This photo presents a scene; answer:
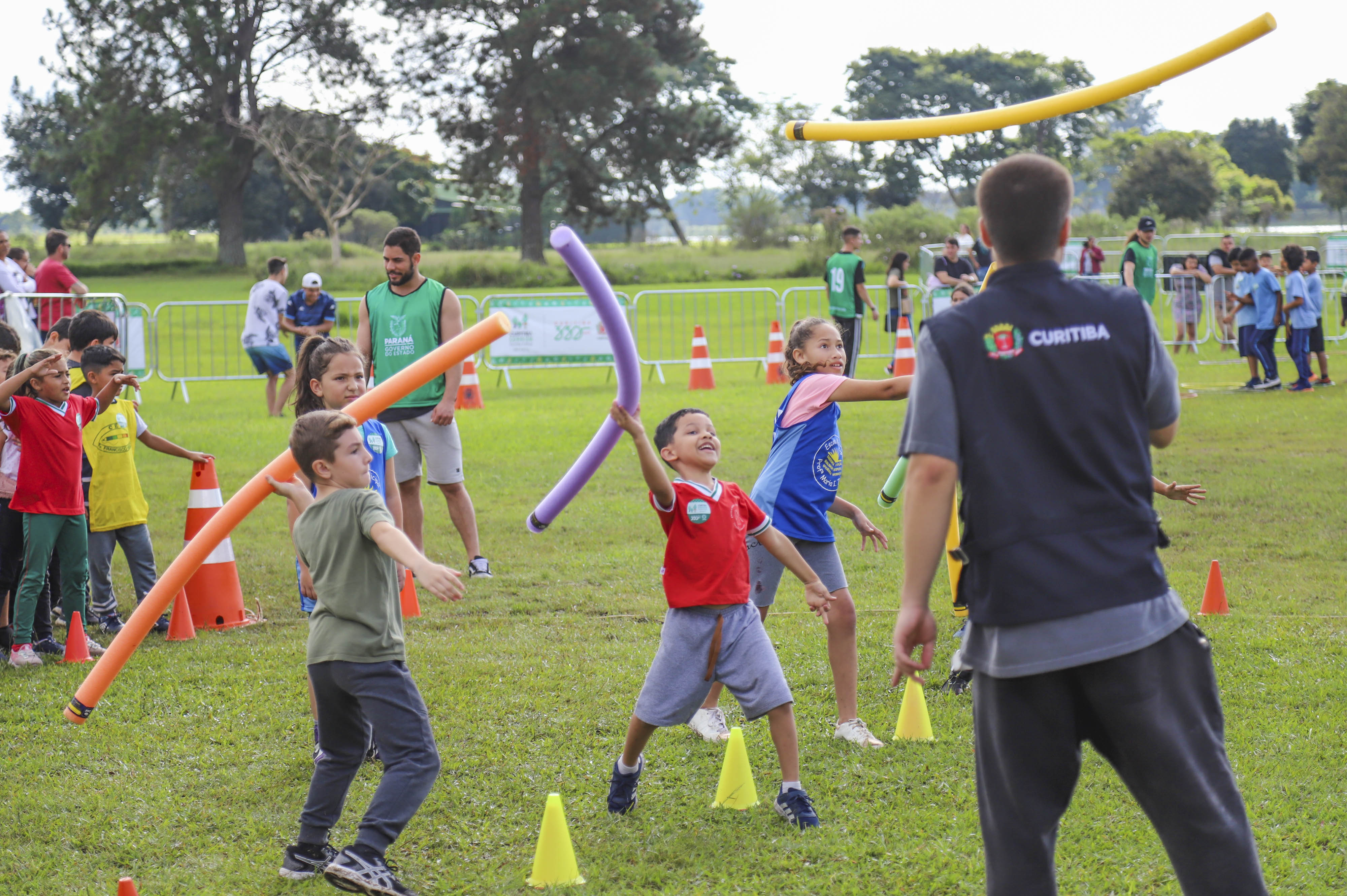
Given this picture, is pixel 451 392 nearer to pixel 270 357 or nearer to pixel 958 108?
pixel 270 357

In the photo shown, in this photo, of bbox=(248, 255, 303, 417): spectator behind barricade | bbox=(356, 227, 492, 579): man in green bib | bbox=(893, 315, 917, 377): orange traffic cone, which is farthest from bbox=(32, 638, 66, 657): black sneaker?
bbox=(893, 315, 917, 377): orange traffic cone

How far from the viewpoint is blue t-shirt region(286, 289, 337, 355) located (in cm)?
1545

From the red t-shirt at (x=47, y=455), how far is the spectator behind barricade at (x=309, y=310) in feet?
29.2

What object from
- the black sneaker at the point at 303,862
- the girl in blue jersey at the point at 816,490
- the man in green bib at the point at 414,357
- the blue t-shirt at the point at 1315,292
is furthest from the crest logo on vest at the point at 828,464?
the blue t-shirt at the point at 1315,292

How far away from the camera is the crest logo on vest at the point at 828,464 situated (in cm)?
495

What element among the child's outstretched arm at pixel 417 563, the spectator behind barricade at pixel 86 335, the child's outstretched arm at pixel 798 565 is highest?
the spectator behind barricade at pixel 86 335

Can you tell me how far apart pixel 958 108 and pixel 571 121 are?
114ft

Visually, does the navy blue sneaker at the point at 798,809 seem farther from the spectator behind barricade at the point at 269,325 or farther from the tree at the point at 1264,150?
the tree at the point at 1264,150

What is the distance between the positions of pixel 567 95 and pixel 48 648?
40972 millimetres

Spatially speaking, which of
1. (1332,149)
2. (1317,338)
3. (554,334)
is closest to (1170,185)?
(1332,149)

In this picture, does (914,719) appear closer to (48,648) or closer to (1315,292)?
(48,648)

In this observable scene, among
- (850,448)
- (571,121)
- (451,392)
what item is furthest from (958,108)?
(451,392)

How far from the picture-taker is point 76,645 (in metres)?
6.42

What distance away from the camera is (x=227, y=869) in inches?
159
